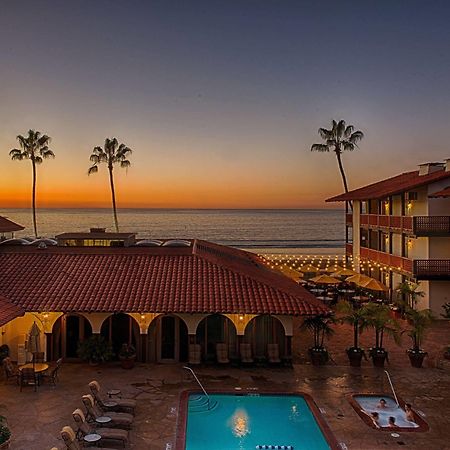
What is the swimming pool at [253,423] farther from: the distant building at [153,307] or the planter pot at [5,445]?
the planter pot at [5,445]

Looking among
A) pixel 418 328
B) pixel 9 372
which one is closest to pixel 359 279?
pixel 418 328

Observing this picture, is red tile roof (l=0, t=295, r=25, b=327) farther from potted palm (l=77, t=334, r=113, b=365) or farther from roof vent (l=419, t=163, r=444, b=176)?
roof vent (l=419, t=163, r=444, b=176)

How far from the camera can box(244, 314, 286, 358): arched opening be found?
742 inches

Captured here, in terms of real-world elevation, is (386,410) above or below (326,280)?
below

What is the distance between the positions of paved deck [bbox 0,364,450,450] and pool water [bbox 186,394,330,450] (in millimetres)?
562

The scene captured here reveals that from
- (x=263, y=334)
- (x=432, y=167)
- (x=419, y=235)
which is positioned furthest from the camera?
(x=432, y=167)

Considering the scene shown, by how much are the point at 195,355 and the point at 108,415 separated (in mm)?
5756

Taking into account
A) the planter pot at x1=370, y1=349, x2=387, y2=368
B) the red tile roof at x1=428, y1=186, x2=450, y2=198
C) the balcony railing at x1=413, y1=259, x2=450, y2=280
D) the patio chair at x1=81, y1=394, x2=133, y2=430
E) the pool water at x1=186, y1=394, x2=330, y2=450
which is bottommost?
the pool water at x1=186, y1=394, x2=330, y2=450

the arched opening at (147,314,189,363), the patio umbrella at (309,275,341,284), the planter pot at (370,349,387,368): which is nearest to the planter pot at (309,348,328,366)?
the planter pot at (370,349,387,368)

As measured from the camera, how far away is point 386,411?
13.9 metres

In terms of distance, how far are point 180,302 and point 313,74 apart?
2304cm

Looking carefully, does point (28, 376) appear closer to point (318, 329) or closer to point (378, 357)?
point (318, 329)

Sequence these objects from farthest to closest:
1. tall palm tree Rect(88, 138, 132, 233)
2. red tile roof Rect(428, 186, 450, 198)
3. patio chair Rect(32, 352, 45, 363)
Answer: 1. tall palm tree Rect(88, 138, 132, 233)
2. red tile roof Rect(428, 186, 450, 198)
3. patio chair Rect(32, 352, 45, 363)

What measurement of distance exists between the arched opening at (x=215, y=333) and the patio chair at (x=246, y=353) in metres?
0.50
